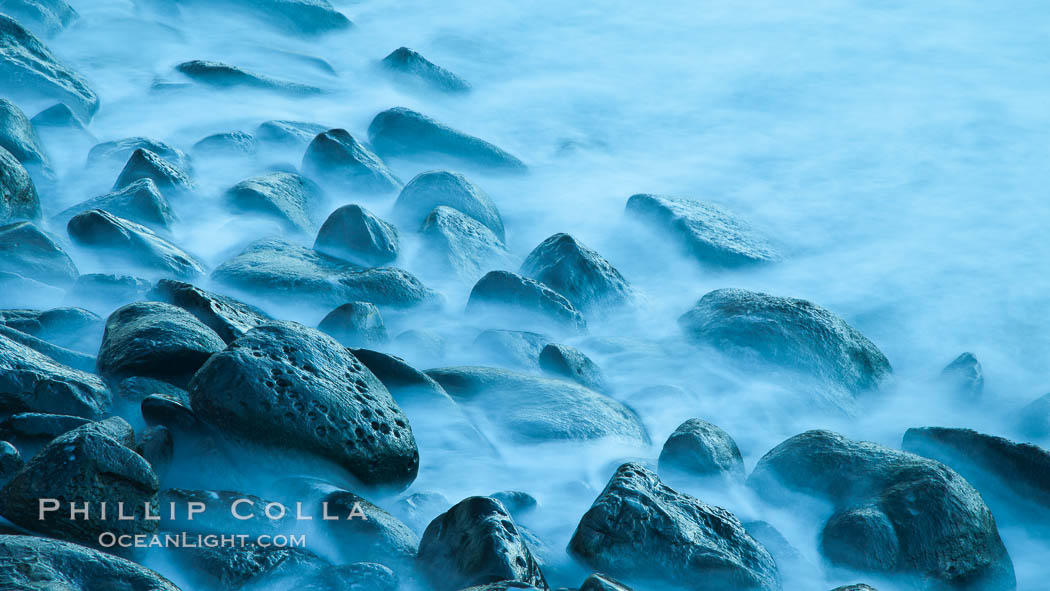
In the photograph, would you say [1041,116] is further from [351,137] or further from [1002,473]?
[351,137]

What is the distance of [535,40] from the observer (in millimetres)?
7090

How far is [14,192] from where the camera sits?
137 inches

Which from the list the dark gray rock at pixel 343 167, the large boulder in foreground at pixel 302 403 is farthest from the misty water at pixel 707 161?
the large boulder in foreground at pixel 302 403

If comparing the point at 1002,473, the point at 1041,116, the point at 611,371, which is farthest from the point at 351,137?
the point at 1041,116

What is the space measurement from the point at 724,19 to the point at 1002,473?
5433mm

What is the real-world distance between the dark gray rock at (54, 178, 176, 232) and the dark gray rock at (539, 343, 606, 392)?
5.47 ft

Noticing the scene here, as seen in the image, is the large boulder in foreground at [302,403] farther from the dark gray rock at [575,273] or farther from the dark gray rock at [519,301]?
the dark gray rock at [575,273]

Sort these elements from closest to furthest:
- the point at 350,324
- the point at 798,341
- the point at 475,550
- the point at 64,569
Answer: the point at 64,569, the point at 475,550, the point at 350,324, the point at 798,341

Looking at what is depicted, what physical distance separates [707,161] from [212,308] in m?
3.49

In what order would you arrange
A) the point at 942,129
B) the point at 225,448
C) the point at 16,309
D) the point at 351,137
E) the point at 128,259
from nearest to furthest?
the point at 225,448, the point at 16,309, the point at 128,259, the point at 351,137, the point at 942,129

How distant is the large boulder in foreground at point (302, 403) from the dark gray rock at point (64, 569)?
543 mm

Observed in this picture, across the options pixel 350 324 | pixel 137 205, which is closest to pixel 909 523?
pixel 350 324

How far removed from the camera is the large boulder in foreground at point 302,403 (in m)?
2.39

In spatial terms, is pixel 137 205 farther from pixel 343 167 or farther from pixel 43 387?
pixel 43 387
